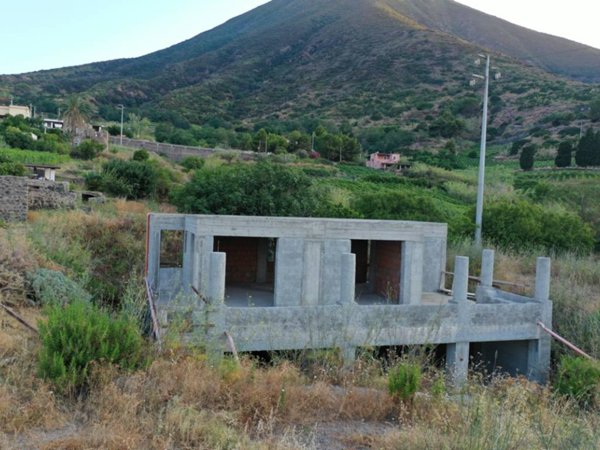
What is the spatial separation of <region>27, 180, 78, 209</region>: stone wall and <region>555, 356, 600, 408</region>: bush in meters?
21.0

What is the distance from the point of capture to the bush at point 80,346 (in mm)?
6465

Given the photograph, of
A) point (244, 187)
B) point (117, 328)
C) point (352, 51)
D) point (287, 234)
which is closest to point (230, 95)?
point (352, 51)

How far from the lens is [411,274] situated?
15.2 meters

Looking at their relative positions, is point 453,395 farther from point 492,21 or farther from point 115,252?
point 492,21

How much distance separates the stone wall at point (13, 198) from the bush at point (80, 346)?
660 inches

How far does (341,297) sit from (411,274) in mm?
3803

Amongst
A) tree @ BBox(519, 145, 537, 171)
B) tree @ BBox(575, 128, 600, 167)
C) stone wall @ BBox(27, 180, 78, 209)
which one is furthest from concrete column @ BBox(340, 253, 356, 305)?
tree @ BBox(575, 128, 600, 167)

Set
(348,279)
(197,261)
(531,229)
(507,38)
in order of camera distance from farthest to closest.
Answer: (507,38) → (531,229) → (197,261) → (348,279)

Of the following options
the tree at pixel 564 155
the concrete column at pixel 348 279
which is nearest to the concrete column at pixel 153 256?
the concrete column at pixel 348 279

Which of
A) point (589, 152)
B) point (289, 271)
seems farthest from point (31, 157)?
point (589, 152)

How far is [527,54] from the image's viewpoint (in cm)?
14100

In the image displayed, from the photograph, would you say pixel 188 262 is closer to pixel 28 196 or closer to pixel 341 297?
pixel 341 297

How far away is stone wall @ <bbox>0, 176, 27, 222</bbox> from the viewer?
21844mm

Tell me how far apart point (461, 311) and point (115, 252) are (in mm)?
12869
